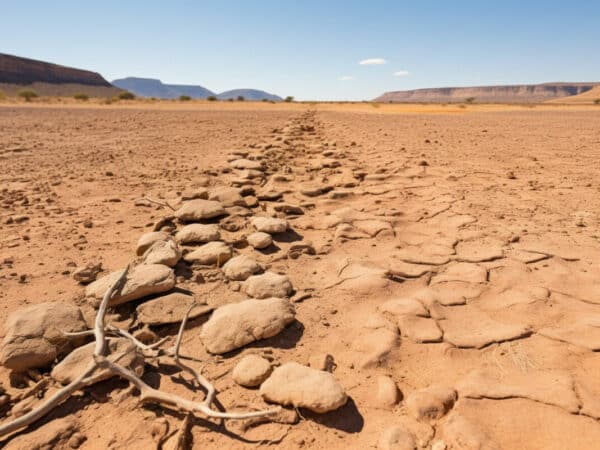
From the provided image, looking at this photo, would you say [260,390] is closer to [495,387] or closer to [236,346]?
[236,346]

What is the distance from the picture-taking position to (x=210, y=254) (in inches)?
78.7

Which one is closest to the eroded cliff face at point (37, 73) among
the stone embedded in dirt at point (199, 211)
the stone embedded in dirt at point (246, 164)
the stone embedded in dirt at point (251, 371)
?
the stone embedded in dirt at point (246, 164)

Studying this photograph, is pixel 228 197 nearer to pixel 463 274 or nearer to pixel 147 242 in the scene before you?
pixel 147 242

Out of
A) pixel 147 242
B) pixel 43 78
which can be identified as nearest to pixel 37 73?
pixel 43 78

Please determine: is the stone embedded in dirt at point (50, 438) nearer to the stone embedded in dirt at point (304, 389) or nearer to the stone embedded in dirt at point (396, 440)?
the stone embedded in dirt at point (304, 389)

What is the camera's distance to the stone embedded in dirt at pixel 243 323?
136 centimetres

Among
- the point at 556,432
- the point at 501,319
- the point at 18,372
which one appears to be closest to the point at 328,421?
the point at 556,432

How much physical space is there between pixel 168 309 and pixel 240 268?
1.40 feet

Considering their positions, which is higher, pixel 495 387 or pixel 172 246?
pixel 172 246

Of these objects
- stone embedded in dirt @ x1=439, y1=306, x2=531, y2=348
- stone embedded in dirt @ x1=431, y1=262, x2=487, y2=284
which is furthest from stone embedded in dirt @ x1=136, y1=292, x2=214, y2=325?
stone embedded in dirt @ x1=431, y1=262, x2=487, y2=284

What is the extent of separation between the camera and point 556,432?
0.97 metres

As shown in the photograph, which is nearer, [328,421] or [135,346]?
[328,421]

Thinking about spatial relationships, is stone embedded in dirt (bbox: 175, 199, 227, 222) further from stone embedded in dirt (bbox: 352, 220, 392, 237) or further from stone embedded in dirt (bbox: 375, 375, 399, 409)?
stone embedded in dirt (bbox: 375, 375, 399, 409)

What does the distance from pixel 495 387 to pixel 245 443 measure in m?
0.76
